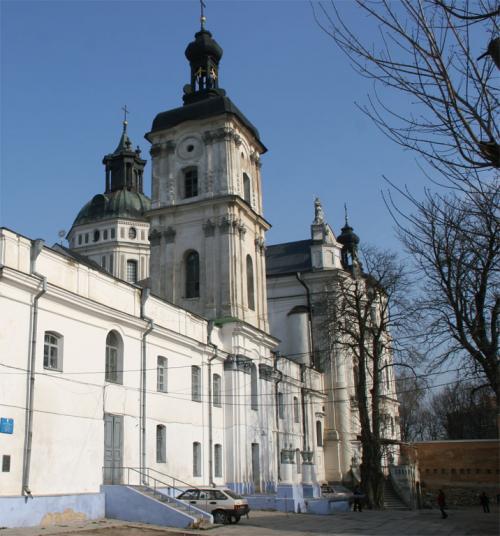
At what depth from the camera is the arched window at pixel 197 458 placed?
2990 cm

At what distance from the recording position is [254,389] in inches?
1414

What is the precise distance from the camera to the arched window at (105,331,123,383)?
25.2m

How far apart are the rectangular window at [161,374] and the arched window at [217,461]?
522 cm

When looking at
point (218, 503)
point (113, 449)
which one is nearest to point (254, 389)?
point (218, 503)

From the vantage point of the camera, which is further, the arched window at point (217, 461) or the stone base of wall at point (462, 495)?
the stone base of wall at point (462, 495)

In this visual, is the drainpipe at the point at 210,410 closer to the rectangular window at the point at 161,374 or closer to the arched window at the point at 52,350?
the rectangular window at the point at 161,374

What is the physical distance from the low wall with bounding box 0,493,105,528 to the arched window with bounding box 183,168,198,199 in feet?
66.3

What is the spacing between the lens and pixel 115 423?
2467 cm

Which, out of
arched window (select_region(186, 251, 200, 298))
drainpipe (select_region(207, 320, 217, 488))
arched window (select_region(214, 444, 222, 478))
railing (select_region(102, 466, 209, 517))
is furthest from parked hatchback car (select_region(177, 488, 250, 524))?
arched window (select_region(186, 251, 200, 298))

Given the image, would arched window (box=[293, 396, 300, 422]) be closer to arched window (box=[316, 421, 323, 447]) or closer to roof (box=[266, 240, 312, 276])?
arched window (box=[316, 421, 323, 447])

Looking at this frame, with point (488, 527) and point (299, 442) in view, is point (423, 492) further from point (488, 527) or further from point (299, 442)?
point (488, 527)

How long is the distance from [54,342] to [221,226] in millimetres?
16040

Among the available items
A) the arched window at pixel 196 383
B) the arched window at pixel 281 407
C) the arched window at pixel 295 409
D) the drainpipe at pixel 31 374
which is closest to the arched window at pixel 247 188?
the arched window at pixel 281 407

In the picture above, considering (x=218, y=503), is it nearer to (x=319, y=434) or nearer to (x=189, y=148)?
(x=189, y=148)
